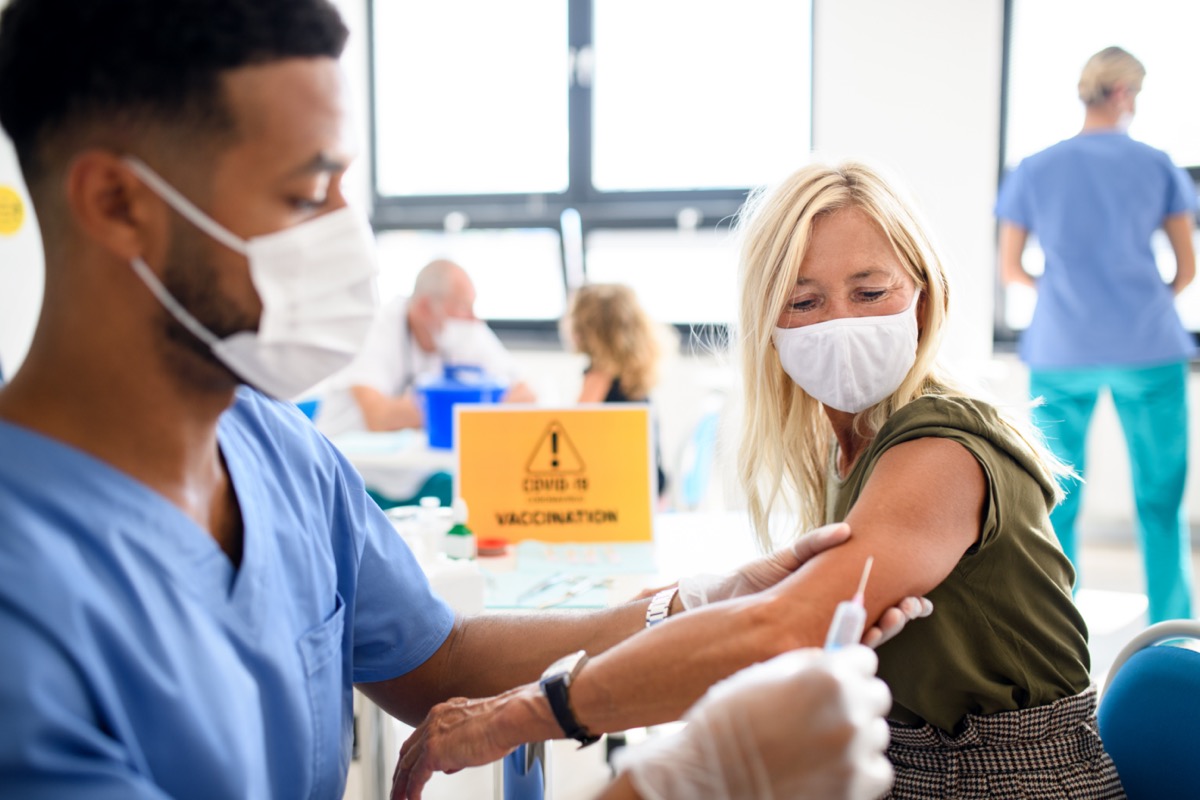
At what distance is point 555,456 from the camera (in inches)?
84.0

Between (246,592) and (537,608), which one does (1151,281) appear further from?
(246,592)

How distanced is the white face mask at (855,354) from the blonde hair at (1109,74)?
7.39ft

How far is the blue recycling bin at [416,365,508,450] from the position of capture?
2826 millimetres

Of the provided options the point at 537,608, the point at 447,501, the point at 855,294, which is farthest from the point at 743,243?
the point at 447,501

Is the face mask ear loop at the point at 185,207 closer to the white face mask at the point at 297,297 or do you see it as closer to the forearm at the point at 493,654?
the white face mask at the point at 297,297

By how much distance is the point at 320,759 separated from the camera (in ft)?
3.33

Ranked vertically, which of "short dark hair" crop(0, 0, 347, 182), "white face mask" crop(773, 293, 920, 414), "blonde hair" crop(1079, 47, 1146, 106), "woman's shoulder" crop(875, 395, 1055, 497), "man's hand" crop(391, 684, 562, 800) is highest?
"blonde hair" crop(1079, 47, 1146, 106)

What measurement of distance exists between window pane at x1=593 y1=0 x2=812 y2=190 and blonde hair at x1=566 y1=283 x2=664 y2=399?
5.54 ft

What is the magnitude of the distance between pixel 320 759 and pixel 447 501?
1969 millimetres

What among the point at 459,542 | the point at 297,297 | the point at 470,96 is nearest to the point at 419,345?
the point at 459,542

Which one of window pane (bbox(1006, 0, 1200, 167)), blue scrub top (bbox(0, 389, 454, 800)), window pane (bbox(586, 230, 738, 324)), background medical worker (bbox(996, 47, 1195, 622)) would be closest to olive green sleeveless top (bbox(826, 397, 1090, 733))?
blue scrub top (bbox(0, 389, 454, 800))

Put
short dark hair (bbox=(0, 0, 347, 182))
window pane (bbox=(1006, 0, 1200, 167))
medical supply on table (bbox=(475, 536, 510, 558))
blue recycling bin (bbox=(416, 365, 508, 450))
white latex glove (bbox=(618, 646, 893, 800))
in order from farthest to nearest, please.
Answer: window pane (bbox=(1006, 0, 1200, 167)) < blue recycling bin (bbox=(416, 365, 508, 450)) < medical supply on table (bbox=(475, 536, 510, 558)) < short dark hair (bbox=(0, 0, 347, 182)) < white latex glove (bbox=(618, 646, 893, 800))

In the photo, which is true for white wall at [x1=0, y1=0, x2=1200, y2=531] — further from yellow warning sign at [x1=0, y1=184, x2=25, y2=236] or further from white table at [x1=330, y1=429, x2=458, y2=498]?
yellow warning sign at [x1=0, y1=184, x2=25, y2=236]

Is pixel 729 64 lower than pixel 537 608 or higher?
higher
